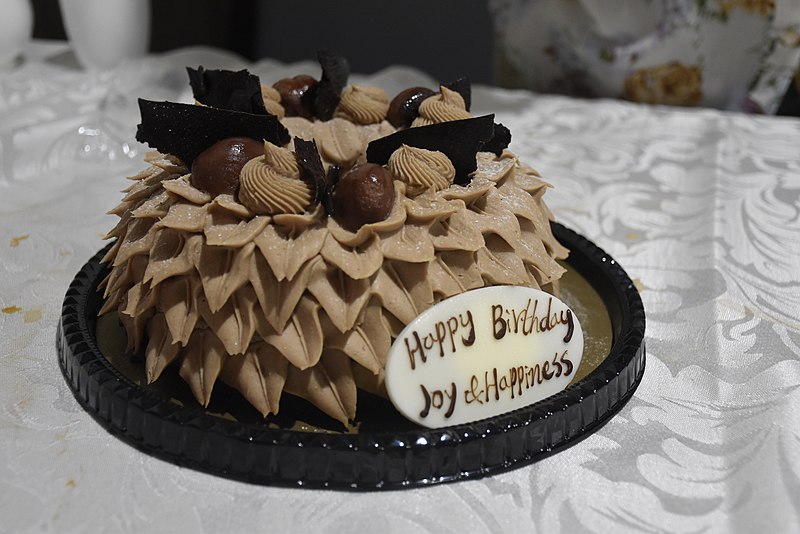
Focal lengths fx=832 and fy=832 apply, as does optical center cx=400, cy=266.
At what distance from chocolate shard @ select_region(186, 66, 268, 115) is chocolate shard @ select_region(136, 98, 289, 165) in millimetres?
107

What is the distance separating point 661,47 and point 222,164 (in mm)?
2193

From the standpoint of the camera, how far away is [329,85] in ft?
5.09

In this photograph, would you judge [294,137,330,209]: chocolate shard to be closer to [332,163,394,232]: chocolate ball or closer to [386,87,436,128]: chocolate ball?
[332,163,394,232]: chocolate ball

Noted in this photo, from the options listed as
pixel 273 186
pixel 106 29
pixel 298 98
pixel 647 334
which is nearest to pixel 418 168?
pixel 273 186

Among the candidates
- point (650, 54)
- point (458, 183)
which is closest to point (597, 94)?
point (650, 54)

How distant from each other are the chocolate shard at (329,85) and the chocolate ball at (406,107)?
4.2 inches

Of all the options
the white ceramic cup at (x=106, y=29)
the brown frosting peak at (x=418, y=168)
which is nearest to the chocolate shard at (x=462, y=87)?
the brown frosting peak at (x=418, y=168)

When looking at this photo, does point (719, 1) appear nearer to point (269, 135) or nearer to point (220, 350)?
point (269, 135)

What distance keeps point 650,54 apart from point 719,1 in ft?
0.92

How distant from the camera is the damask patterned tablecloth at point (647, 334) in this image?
3.62ft

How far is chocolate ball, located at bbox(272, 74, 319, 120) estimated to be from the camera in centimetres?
157

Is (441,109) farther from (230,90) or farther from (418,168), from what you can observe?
(230,90)

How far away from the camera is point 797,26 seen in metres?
2.81

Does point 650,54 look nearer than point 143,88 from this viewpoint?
No
